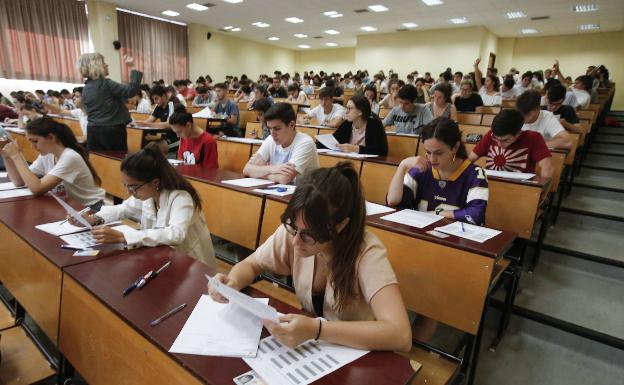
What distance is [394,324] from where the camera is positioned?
841 millimetres

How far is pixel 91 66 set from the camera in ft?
9.89

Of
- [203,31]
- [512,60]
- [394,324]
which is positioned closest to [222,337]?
[394,324]

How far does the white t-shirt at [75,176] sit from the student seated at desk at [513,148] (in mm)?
2406

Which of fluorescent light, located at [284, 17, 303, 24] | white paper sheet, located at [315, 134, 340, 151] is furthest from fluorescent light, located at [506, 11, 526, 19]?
white paper sheet, located at [315, 134, 340, 151]

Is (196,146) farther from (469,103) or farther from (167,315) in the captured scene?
A: (469,103)

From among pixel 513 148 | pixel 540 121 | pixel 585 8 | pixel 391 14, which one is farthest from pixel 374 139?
pixel 585 8

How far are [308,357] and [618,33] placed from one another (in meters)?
15.9

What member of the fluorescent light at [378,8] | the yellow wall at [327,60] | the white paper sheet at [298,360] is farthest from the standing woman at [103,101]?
the yellow wall at [327,60]

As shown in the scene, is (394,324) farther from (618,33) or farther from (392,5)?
(618,33)

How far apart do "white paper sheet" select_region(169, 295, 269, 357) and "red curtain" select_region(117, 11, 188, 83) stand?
472 inches

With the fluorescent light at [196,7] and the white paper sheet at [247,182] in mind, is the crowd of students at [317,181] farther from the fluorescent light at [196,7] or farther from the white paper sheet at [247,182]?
the fluorescent light at [196,7]

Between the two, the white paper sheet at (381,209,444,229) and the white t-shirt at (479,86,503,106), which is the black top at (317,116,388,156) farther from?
the white t-shirt at (479,86,503,106)

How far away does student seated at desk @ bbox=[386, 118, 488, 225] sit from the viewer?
5.82 ft

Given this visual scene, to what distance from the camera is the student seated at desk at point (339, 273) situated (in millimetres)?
823
